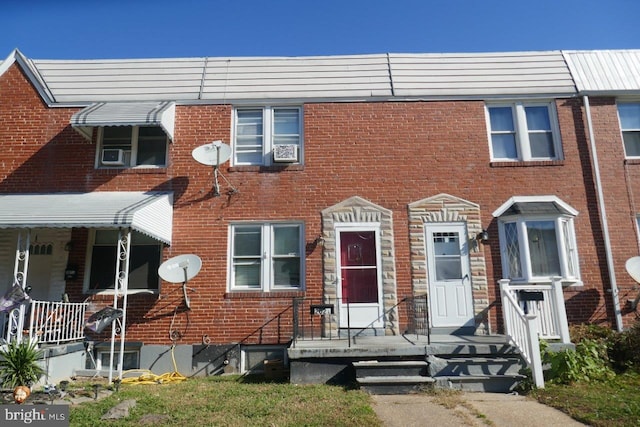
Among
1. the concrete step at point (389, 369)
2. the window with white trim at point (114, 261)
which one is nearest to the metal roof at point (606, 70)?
the concrete step at point (389, 369)

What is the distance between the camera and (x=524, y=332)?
777 centimetres

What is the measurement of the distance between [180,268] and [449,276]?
19.1 feet

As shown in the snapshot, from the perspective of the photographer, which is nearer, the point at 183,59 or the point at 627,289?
the point at 627,289

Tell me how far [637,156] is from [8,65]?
49.7 ft

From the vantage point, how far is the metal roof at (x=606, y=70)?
10.8m

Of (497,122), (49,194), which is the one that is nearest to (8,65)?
(49,194)

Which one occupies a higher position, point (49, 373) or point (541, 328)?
point (541, 328)

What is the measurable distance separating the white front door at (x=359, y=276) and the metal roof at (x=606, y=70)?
6429mm

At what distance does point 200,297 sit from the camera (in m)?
9.73

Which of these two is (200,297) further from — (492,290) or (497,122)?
(497,122)

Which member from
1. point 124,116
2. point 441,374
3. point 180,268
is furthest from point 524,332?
point 124,116

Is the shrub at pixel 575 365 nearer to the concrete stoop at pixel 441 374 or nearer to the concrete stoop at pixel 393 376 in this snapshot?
the concrete stoop at pixel 441 374

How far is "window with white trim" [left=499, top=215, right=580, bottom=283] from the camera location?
9.61m

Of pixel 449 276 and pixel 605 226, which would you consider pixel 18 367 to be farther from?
pixel 605 226
